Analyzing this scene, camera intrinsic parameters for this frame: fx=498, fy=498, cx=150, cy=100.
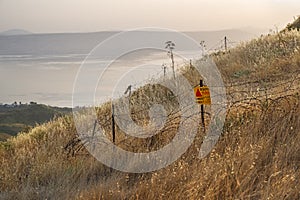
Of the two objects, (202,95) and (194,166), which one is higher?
(202,95)

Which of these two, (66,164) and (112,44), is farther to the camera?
(112,44)

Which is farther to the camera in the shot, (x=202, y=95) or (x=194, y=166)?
(x=202, y=95)

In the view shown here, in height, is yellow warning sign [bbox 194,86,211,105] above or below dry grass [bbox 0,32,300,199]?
above

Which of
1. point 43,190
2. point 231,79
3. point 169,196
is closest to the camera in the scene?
point 169,196

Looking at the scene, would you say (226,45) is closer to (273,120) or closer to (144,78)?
(144,78)

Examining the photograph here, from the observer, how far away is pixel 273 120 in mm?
5707

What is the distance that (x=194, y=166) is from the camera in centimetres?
485

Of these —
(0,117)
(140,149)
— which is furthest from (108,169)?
(0,117)

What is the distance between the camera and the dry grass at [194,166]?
14.2 ft

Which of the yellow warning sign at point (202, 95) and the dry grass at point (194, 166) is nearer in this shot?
the dry grass at point (194, 166)

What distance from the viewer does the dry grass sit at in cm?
434

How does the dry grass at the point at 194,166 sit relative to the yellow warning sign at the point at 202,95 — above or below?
below

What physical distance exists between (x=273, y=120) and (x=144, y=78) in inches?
253

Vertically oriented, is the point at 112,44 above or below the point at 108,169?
above
